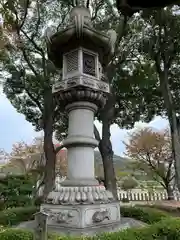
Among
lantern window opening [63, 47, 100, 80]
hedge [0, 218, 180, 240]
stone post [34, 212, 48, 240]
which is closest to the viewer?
stone post [34, 212, 48, 240]

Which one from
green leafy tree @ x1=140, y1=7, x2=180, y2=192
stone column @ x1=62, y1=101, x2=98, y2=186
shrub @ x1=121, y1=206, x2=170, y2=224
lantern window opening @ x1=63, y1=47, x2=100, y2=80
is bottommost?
shrub @ x1=121, y1=206, x2=170, y2=224

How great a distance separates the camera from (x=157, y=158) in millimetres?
23797

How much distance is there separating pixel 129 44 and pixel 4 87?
658 centimetres

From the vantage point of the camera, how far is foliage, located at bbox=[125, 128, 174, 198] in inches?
928

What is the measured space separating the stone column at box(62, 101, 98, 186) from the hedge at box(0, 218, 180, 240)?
1445mm

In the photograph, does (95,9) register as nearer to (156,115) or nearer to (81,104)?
(156,115)

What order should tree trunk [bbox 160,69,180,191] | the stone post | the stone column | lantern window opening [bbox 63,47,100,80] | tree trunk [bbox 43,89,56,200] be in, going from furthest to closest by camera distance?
tree trunk [bbox 43,89,56,200], tree trunk [bbox 160,69,180,191], lantern window opening [bbox 63,47,100,80], the stone column, the stone post

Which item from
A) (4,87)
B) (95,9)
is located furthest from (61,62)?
(4,87)

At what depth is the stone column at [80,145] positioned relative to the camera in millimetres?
5070

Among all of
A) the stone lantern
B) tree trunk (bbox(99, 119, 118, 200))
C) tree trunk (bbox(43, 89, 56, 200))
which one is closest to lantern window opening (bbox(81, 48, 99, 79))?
the stone lantern

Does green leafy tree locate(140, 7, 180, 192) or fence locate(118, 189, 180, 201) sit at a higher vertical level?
green leafy tree locate(140, 7, 180, 192)

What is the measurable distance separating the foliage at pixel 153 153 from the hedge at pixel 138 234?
1991 cm

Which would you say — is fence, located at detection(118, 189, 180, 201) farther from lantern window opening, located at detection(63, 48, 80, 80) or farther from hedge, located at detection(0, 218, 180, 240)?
hedge, located at detection(0, 218, 180, 240)

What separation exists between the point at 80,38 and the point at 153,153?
1999 centimetres
